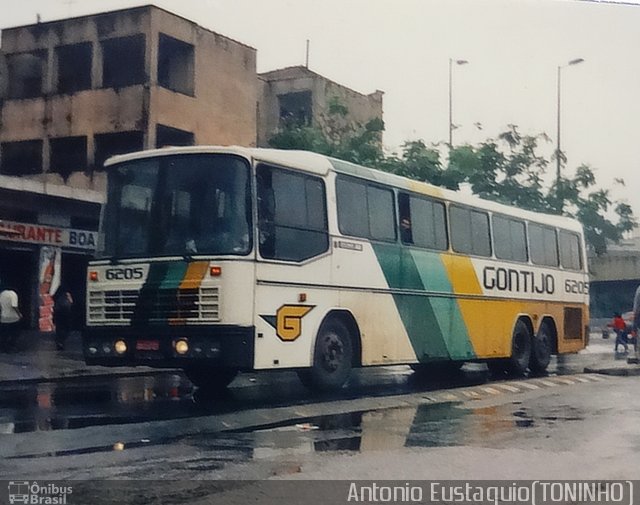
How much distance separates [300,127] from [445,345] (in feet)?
13.2

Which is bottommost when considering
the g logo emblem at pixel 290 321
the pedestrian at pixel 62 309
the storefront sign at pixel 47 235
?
the g logo emblem at pixel 290 321

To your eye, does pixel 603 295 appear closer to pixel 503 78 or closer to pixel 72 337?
pixel 503 78

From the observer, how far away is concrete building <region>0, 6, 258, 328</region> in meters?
9.79

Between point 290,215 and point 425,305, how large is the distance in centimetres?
310

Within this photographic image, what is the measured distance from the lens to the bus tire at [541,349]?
16.3 metres

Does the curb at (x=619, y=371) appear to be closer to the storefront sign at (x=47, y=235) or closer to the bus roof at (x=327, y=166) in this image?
the bus roof at (x=327, y=166)

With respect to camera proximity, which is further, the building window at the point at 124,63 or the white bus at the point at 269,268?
the building window at the point at 124,63

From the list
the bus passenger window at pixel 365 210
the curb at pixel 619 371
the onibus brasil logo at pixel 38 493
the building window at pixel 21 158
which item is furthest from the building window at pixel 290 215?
the curb at pixel 619 371

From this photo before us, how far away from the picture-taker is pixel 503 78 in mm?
10688

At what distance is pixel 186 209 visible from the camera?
10.3 meters

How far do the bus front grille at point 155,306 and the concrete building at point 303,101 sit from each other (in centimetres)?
258

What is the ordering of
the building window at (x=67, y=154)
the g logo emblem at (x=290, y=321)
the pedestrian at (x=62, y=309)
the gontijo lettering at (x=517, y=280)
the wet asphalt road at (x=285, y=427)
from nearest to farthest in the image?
the wet asphalt road at (x=285, y=427), the g logo emblem at (x=290, y=321), the building window at (x=67, y=154), the pedestrian at (x=62, y=309), the gontijo lettering at (x=517, y=280)

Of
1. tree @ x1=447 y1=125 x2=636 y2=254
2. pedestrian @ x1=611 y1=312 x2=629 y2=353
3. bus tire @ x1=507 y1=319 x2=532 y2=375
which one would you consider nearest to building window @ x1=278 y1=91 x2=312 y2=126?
tree @ x1=447 y1=125 x2=636 y2=254

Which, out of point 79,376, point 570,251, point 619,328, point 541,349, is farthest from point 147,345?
point 619,328
